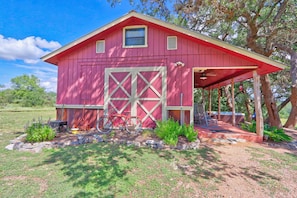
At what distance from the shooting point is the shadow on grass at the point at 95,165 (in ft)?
9.75

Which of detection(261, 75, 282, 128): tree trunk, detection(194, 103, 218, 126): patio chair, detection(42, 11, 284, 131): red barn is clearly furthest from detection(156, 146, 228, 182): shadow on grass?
detection(261, 75, 282, 128): tree trunk

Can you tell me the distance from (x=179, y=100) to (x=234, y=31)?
24.2 feet

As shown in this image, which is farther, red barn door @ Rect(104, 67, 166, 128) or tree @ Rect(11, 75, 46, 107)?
tree @ Rect(11, 75, 46, 107)

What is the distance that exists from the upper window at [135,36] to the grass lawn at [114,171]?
4.14 meters

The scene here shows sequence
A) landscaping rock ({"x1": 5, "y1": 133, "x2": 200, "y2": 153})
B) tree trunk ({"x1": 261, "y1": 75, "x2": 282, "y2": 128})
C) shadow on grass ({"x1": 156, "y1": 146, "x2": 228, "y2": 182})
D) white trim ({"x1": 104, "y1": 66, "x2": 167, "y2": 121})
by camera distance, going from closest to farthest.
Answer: shadow on grass ({"x1": 156, "y1": 146, "x2": 228, "y2": 182}), landscaping rock ({"x1": 5, "y1": 133, "x2": 200, "y2": 153}), white trim ({"x1": 104, "y1": 66, "x2": 167, "y2": 121}), tree trunk ({"x1": 261, "y1": 75, "x2": 282, "y2": 128})

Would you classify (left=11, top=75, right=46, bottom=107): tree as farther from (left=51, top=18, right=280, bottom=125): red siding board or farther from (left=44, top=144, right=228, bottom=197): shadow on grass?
(left=44, top=144, right=228, bottom=197): shadow on grass

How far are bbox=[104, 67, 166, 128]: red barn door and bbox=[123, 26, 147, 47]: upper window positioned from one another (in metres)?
1.01

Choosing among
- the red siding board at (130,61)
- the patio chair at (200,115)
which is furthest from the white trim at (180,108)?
the patio chair at (200,115)

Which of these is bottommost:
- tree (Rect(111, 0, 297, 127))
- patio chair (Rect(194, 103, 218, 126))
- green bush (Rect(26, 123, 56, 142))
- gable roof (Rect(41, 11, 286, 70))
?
green bush (Rect(26, 123, 56, 142))

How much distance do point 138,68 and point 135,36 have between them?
1330mm

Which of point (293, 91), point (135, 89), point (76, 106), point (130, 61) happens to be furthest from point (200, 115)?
point (76, 106)

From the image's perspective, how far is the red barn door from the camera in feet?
22.4

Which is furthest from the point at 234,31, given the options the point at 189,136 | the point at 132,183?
the point at 132,183

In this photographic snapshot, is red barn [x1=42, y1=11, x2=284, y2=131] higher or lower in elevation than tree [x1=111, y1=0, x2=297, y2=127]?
lower
